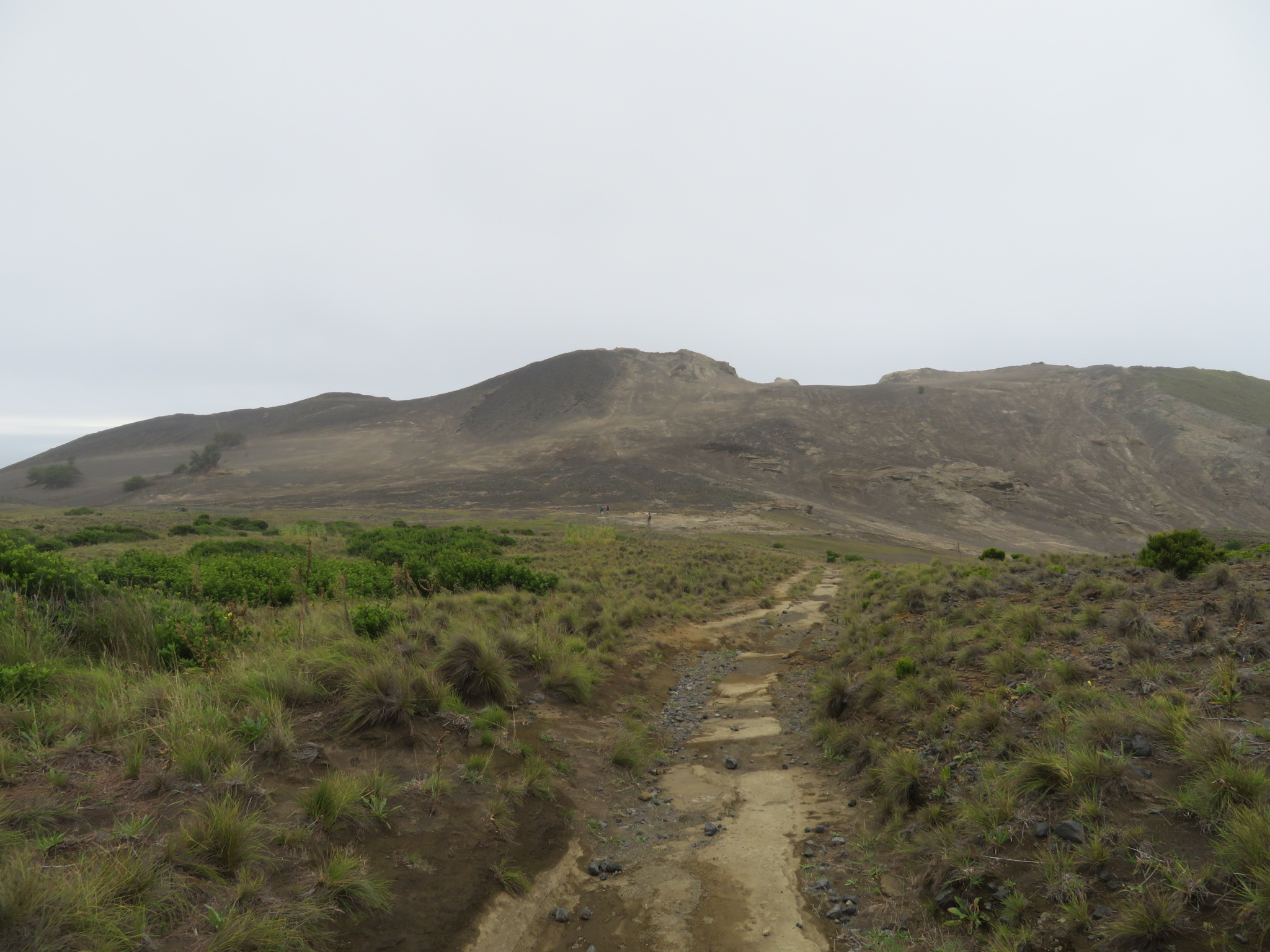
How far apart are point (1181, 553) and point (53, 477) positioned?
155m

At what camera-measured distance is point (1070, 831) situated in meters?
4.59

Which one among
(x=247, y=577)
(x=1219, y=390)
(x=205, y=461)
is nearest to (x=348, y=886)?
(x=247, y=577)

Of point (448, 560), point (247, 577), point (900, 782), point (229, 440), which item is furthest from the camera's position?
point (229, 440)

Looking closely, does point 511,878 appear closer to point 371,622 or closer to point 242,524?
point 371,622

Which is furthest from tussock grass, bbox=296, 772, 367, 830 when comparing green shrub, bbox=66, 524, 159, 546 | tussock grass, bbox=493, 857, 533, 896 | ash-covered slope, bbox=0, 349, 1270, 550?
ash-covered slope, bbox=0, 349, 1270, 550

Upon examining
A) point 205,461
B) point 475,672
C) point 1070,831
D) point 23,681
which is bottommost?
point 1070,831

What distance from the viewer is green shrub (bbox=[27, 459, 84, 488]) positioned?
109 meters

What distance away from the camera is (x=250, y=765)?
5098 mm

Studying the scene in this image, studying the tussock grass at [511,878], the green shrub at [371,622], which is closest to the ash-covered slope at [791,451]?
the green shrub at [371,622]

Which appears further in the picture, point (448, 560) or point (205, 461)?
point (205, 461)

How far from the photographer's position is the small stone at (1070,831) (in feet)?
14.9

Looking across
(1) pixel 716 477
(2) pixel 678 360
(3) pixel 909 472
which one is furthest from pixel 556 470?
(2) pixel 678 360

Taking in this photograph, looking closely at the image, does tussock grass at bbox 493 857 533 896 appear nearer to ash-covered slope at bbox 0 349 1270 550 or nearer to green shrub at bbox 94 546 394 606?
green shrub at bbox 94 546 394 606

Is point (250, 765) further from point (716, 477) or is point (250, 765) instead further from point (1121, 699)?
point (716, 477)
